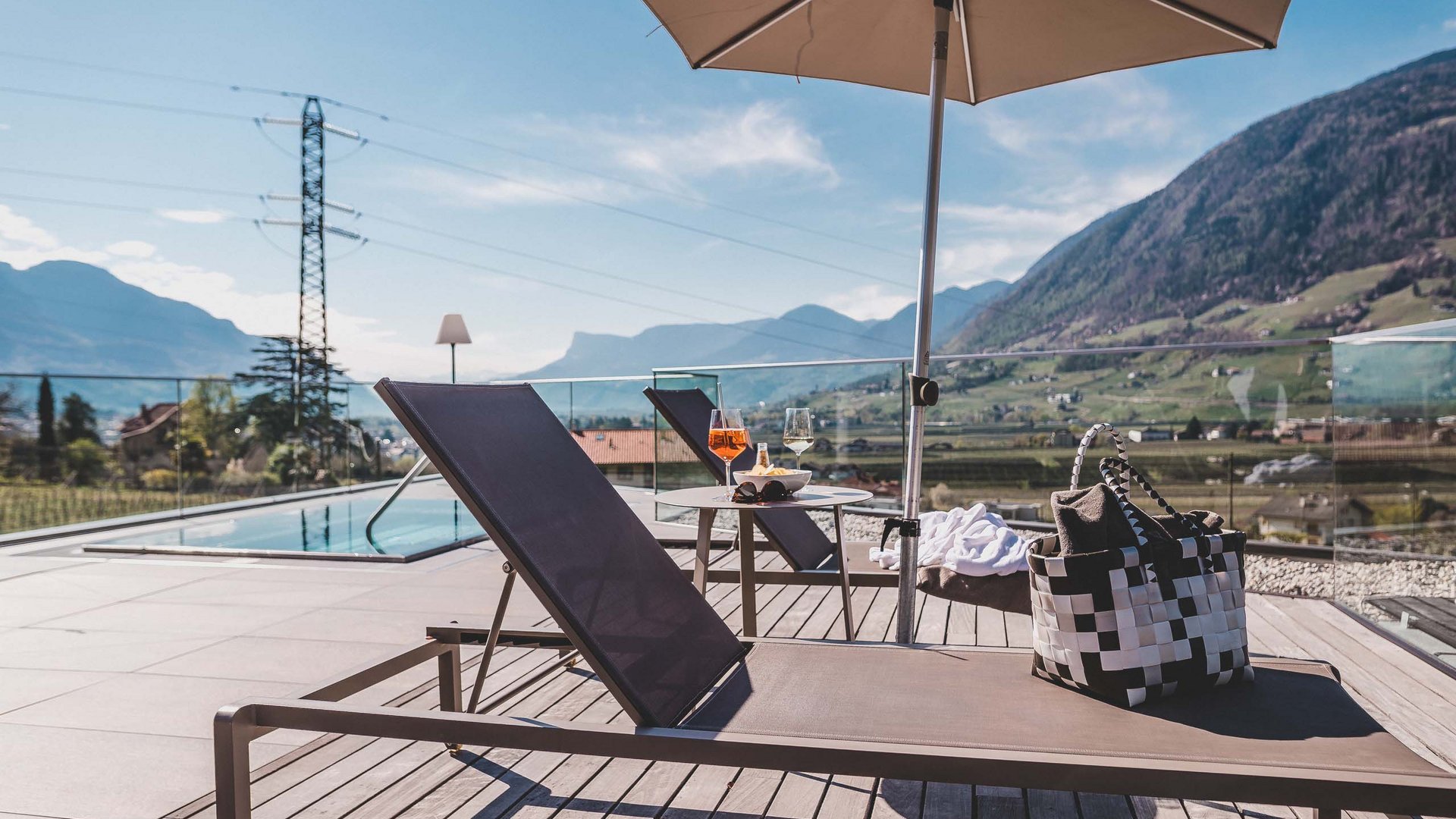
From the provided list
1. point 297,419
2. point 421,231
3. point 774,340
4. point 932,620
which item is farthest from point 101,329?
point 932,620

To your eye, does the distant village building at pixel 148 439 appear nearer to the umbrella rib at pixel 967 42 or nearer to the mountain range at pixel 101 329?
the umbrella rib at pixel 967 42

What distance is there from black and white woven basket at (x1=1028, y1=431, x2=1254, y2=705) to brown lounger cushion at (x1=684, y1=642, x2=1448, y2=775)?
0.05 meters

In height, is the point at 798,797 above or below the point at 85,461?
below

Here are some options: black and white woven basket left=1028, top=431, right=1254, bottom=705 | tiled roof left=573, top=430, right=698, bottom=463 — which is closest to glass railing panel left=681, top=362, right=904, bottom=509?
tiled roof left=573, top=430, right=698, bottom=463

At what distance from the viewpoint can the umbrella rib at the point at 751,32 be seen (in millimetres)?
2580

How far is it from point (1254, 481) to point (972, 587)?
299cm

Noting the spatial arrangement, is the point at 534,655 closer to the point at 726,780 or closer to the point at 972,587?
the point at 726,780

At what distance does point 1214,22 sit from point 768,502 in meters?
1.74

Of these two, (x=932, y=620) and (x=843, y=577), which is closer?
(x=843, y=577)

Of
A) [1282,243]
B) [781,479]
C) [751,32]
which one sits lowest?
[781,479]

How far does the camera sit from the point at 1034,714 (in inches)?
61.1

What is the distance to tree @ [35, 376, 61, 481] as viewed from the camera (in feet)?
23.2

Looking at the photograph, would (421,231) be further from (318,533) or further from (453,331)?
(318,533)

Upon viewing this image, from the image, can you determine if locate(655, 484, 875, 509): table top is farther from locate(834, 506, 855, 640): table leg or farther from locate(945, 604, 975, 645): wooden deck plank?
locate(945, 604, 975, 645): wooden deck plank
